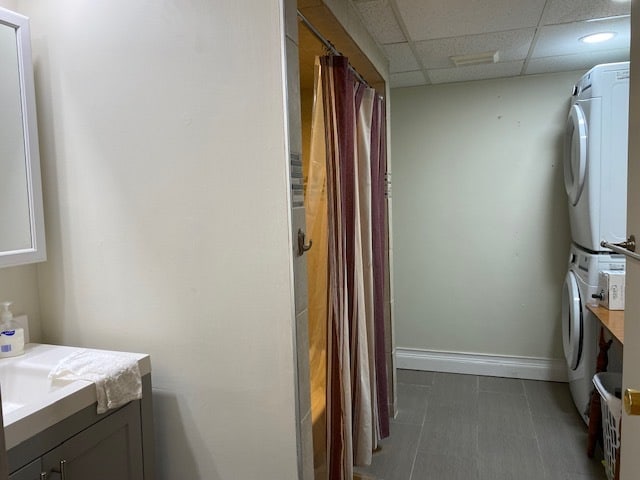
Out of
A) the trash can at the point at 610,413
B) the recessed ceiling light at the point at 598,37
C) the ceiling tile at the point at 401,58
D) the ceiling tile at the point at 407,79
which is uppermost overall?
the ceiling tile at the point at 407,79

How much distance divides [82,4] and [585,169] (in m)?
2.65

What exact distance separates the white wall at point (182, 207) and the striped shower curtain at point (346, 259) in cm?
60

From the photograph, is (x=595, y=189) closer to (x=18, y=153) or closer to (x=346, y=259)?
(x=346, y=259)

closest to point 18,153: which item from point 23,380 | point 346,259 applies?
point 23,380

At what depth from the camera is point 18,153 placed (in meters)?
1.53

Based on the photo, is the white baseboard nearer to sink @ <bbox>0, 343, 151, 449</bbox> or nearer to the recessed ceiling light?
the recessed ceiling light

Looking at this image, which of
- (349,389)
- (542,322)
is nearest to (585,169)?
(542,322)

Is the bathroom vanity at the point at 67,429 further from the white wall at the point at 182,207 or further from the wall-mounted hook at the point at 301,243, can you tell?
the wall-mounted hook at the point at 301,243

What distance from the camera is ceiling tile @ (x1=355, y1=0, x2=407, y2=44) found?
6.97 ft

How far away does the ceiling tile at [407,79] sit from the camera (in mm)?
3312

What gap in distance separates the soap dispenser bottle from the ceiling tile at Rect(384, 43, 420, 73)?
2.27m

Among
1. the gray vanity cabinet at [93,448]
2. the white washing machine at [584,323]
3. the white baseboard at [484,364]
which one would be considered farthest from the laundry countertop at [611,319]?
the gray vanity cabinet at [93,448]

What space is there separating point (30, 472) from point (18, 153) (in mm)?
982

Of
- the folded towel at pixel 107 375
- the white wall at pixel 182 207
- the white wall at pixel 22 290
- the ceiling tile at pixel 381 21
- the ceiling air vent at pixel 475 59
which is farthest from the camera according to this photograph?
the ceiling air vent at pixel 475 59
